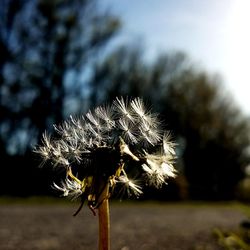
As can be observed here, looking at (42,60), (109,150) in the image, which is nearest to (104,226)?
(109,150)

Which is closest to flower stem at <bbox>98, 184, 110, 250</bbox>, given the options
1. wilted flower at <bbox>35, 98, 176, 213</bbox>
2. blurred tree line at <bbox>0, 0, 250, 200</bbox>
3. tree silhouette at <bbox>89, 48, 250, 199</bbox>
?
wilted flower at <bbox>35, 98, 176, 213</bbox>

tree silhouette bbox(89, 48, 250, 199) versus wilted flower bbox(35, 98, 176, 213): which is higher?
tree silhouette bbox(89, 48, 250, 199)

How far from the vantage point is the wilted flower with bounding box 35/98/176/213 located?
3.29 meters

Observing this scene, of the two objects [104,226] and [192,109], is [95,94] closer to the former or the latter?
[192,109]

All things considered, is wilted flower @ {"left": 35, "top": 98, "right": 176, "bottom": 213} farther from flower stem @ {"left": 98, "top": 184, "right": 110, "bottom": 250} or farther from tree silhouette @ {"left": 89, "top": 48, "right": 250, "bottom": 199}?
tree silhouette @ {"left": 89, "top": 48, "right": 250, "bottom": 199}

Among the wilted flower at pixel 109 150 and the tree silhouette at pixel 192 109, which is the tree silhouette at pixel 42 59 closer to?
the tree silhouette at pixel 192 109

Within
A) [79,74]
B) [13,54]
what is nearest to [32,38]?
[13,54]

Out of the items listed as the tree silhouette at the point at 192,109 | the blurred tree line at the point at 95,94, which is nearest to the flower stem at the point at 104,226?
the blurred tree line at the point at 95,94

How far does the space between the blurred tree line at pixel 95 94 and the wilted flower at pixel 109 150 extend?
21.9 m

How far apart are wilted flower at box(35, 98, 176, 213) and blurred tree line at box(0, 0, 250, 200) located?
71.7 feet

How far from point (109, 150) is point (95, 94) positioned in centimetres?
3828

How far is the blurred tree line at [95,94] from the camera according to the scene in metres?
34.0

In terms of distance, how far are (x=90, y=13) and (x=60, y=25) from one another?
235 cm

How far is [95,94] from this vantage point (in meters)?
41.5
